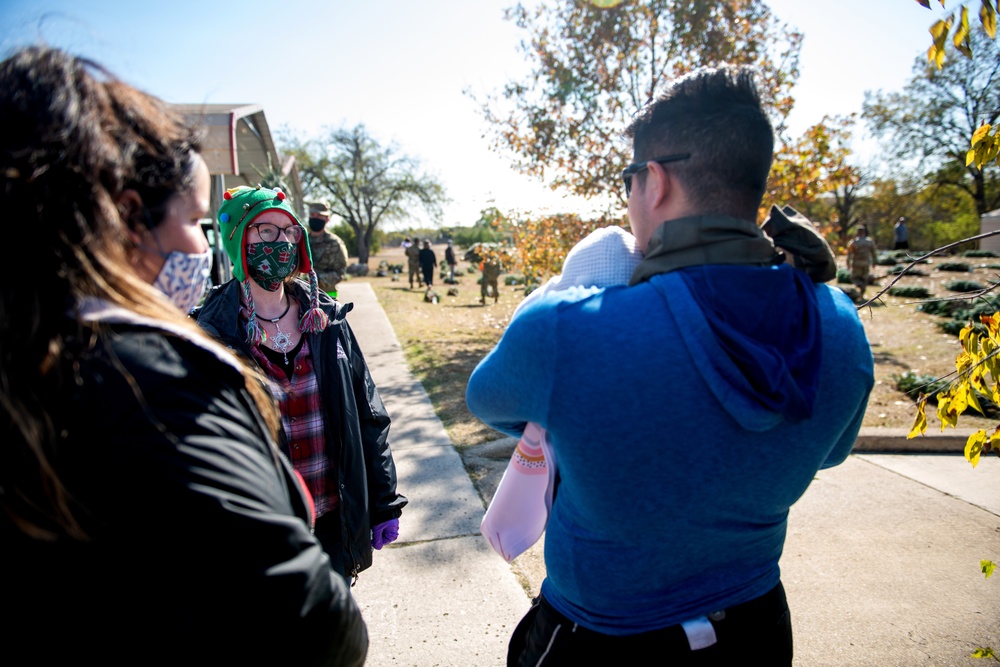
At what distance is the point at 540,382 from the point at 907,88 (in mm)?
38400

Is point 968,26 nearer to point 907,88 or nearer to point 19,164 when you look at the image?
point 19,164

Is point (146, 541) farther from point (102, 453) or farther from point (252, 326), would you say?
point (252, 326)

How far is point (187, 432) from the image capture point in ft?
2.88

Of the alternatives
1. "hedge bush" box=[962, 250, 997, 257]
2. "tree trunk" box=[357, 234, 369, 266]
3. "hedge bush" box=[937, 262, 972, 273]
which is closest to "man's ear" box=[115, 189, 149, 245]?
"hedge bush" box=[937, 262, 972, 273]

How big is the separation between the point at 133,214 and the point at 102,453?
385 millimetres

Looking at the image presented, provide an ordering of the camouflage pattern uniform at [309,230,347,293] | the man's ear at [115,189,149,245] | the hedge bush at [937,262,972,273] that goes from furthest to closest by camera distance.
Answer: the hedge bush at [937,262,972,273], the camouflage pattern uniform at [309,230,347,293], the man's ear at [115,189,149,245]

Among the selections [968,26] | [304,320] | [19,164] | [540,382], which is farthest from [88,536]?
[968,26]

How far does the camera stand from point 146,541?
0.85 metres

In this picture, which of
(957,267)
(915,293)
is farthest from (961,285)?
(957,267)

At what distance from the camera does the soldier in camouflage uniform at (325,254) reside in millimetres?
7297

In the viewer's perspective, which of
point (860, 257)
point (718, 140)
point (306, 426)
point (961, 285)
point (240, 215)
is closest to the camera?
point (718, 140)

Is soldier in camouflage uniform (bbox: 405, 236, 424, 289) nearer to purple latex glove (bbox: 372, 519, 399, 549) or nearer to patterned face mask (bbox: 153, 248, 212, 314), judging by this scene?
purple latex glove (bbox: 372, 519, 399, 549)

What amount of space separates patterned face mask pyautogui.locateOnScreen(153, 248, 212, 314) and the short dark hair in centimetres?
93

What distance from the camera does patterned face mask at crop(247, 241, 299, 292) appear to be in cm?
235
